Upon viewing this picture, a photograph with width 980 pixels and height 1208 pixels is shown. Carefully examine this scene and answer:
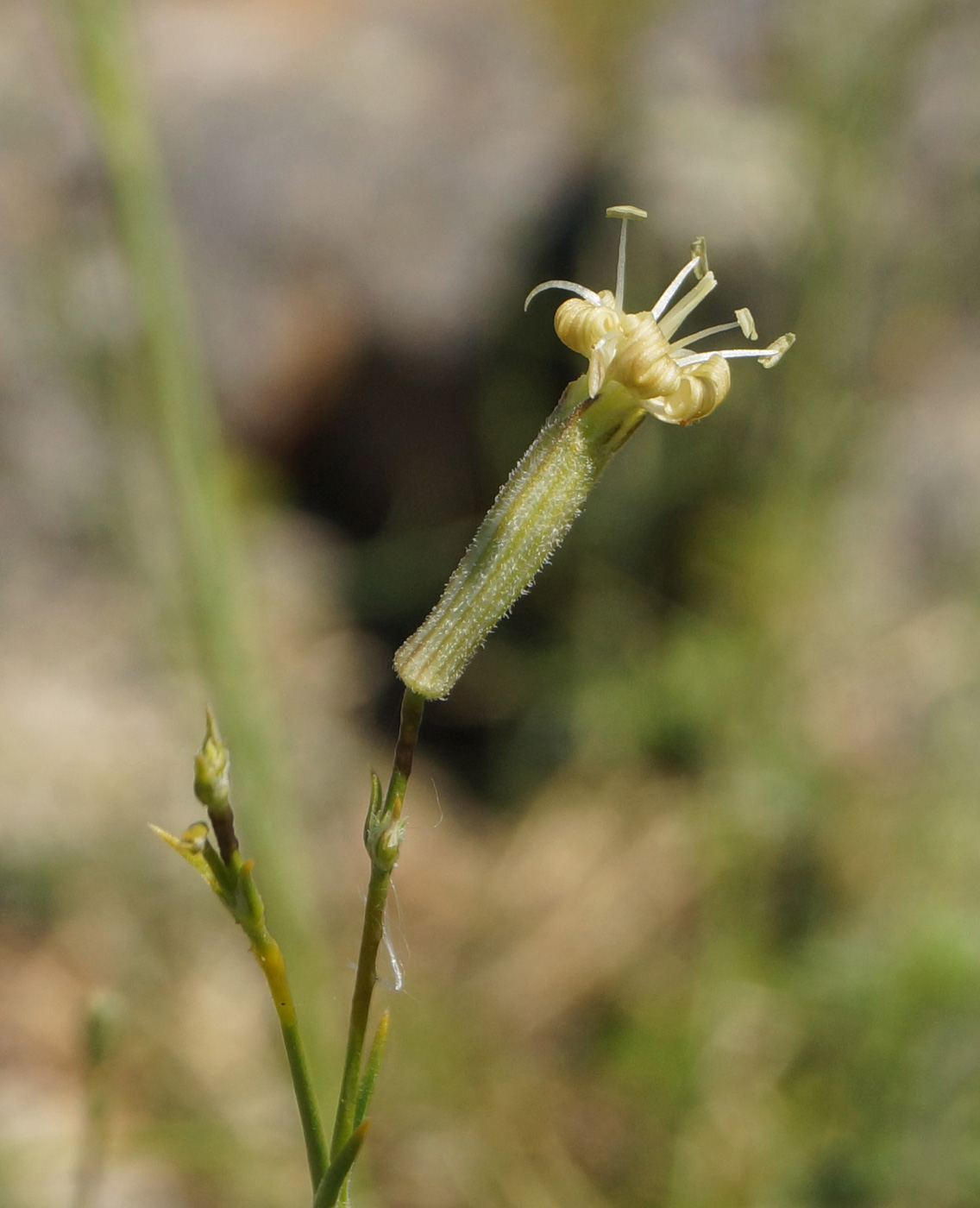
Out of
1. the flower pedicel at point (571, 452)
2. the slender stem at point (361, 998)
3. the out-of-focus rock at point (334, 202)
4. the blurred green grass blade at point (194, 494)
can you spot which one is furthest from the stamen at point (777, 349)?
the out-of-focus rock at point (334, 202)

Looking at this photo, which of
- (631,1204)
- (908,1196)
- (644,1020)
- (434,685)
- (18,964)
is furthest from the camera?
(18,964)

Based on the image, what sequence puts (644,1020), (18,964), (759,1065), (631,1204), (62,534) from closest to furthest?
(631,1204), (759,1065), (644,1020), (18,964), (62,534)

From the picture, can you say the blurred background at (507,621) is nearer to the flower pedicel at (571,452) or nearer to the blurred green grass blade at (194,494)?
the blurred green grass blade at (194,494)

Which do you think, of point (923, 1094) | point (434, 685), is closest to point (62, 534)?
point (923, 1094)

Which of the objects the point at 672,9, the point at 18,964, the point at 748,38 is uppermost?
the point at 672,9

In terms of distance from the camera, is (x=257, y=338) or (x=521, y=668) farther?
(x=257, y=338)

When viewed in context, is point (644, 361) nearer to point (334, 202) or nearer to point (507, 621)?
point (507, 621)

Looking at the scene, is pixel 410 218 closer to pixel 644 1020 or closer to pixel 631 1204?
pixel 644 1020

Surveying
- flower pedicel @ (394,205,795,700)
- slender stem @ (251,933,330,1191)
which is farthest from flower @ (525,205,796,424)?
slender stem @ (251,933,330,1191)
